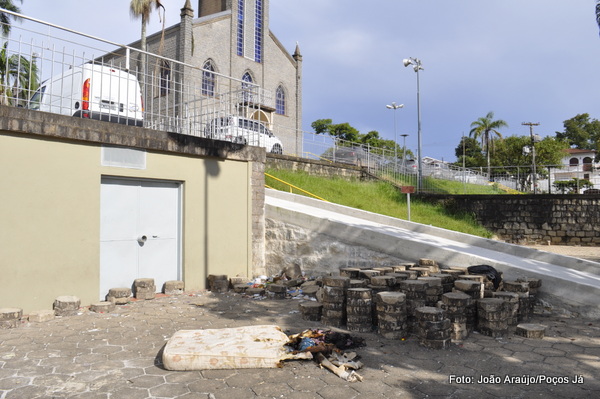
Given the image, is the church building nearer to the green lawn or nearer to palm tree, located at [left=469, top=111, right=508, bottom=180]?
the green lawn

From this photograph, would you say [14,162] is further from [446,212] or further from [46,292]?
[446,212]

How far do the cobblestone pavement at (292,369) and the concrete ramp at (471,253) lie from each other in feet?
1.53

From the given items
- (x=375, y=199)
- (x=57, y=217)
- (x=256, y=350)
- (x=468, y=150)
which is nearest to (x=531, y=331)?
(x=256, y=350)

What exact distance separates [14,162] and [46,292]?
196 cm

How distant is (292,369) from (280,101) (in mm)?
29909

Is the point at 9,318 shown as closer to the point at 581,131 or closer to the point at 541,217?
the point at 541,217

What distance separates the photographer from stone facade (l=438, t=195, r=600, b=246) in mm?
15938

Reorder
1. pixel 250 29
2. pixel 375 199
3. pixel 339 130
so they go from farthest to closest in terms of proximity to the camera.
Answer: pixel 339 130
pixel 250 29
pixel 375 199

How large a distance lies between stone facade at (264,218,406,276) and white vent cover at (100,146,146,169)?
10.6 ft

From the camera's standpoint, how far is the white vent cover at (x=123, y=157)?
7090mm

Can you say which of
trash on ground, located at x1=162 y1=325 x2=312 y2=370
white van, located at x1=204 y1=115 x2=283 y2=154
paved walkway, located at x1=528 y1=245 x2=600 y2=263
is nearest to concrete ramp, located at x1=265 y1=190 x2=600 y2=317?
white van, located at x1=204 y1=115 x2=283 y2=154

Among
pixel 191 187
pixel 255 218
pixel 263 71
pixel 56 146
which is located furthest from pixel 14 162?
pixel 263 71

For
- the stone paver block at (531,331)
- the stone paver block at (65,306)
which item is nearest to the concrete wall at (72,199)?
the stone paver block at (65,306)

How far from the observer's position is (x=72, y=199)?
6629 millimetres
